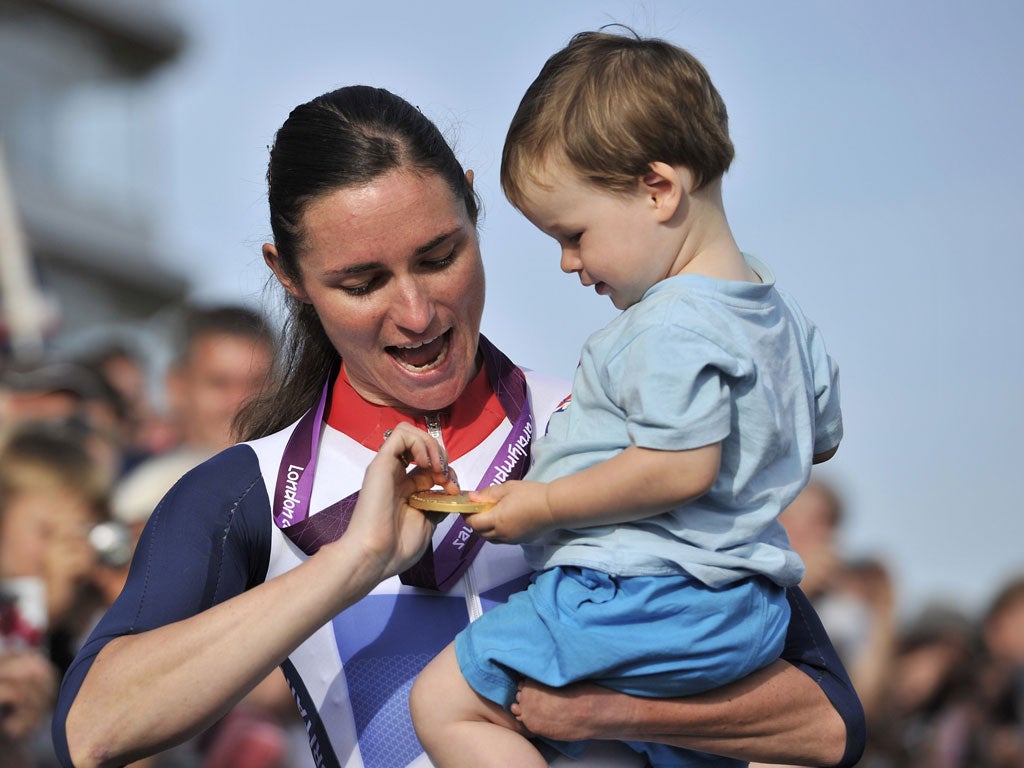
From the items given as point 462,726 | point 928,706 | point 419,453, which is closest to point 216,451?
point 928,706

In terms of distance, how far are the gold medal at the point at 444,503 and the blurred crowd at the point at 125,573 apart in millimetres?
Result: 2847

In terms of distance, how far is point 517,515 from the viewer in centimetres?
210

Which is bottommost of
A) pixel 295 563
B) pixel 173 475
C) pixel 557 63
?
pixel 173 475

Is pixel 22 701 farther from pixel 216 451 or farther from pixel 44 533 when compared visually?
pixel 216 451

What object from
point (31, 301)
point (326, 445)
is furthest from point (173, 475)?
point (31, 301)

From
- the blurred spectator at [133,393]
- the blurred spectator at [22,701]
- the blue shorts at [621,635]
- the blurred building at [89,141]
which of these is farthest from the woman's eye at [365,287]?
the blurred building at [89,141]

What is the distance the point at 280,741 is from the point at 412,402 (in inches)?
134

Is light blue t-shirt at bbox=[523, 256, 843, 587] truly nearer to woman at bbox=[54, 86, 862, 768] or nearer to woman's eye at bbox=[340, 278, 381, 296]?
woman at bbox=[54, 86, 862, 768]

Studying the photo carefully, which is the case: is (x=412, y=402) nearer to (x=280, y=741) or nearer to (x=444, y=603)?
(x=444, y=603)

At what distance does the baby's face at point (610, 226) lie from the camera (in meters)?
2.18

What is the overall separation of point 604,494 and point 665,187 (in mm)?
497

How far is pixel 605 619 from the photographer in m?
2.08

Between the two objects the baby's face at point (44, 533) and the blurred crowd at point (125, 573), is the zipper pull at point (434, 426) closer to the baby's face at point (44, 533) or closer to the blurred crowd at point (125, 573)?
the blurred crowd at point (125, 573)

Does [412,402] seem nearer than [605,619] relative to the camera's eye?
No
